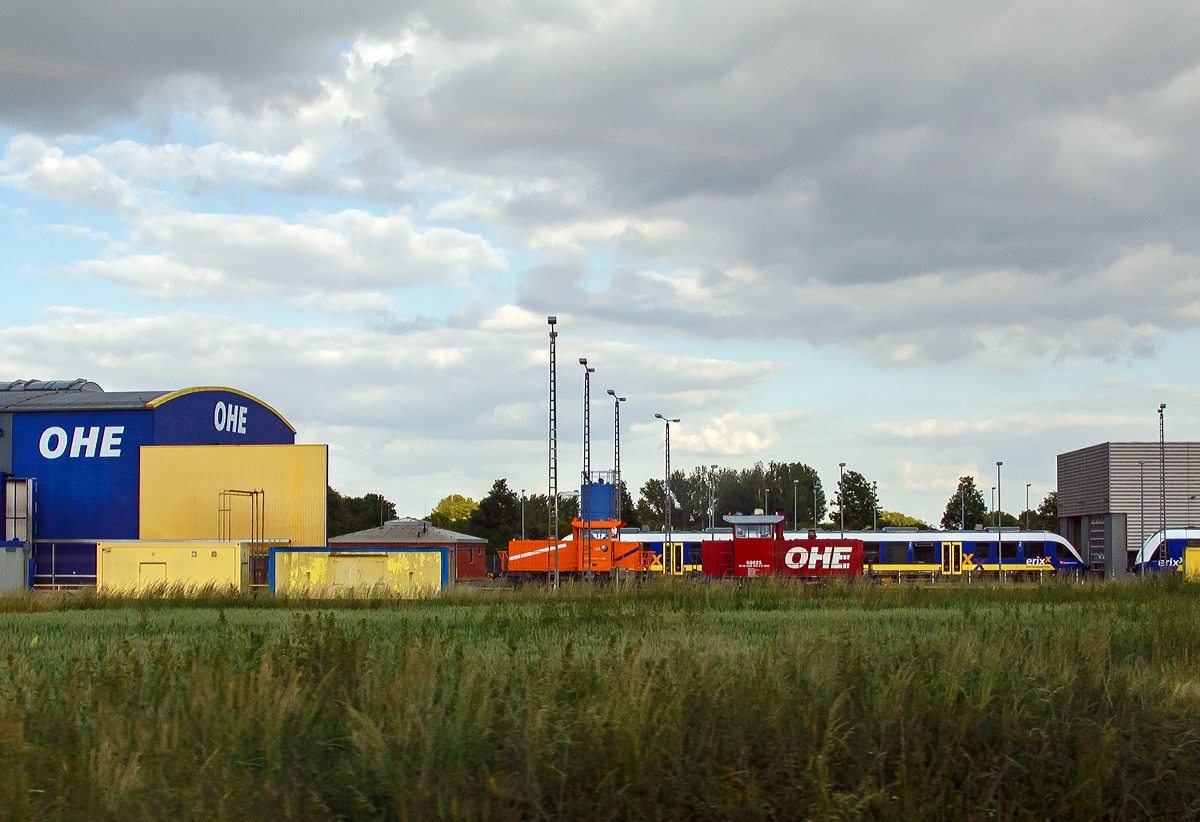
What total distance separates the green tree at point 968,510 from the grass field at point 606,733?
390ft

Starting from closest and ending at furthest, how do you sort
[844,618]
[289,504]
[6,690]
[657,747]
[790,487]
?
[657,747]
[6,690]
[844,618]
[289,504]
[790,487]

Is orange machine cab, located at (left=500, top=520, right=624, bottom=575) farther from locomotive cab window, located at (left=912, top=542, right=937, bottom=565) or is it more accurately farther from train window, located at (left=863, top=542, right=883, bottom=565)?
locomotive cab window, located at (left=912, top=542, right=937, bottom=565)

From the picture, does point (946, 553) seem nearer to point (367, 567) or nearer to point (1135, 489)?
point (1135, 489)

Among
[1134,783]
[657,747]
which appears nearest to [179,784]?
[657,747]

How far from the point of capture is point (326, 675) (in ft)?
27.7

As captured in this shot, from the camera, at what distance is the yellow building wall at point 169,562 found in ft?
117

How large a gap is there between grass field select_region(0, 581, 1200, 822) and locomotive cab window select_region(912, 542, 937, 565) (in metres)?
43.4

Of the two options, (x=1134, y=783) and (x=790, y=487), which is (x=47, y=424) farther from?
(x=790, y=487)

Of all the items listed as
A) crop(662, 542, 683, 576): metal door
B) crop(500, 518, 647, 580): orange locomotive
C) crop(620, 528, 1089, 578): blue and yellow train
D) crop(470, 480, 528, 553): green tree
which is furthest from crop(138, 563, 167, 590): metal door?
crop(470, 480, 528, 553): green tree

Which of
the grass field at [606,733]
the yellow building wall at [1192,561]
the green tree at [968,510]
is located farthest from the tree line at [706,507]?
the grass field at [606,733]

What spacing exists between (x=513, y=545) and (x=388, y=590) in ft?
74.6

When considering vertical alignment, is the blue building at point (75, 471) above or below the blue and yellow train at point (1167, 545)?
above

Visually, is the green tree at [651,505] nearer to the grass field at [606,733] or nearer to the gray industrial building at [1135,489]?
the gray industrial building at [1135,489]

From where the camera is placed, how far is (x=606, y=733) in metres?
7.02
